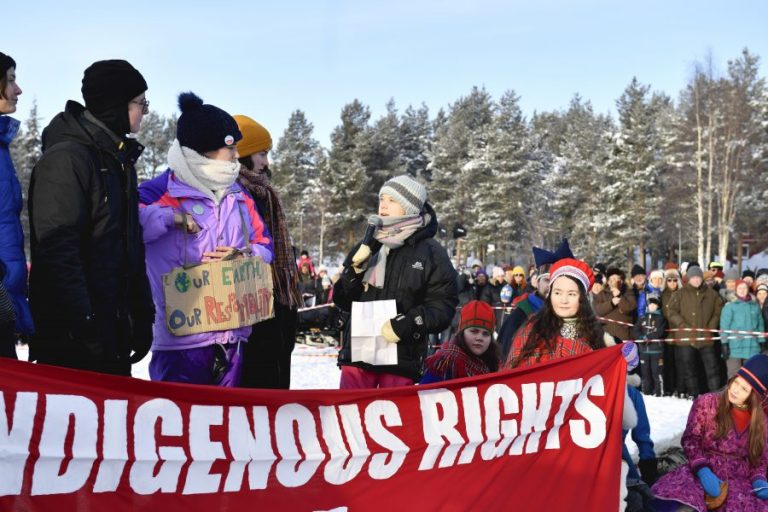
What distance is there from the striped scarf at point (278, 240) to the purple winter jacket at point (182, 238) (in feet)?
1.68

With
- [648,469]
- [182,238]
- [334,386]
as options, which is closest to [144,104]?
[182,238]

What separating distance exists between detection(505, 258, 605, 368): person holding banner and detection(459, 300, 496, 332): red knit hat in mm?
931

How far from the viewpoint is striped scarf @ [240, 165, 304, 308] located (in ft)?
16.6

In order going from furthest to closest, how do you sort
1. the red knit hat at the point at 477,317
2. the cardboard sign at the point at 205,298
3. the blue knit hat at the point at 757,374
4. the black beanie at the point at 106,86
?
the red knit hat at the point at 477,317 < the blue knit hat at the point at 757,374 < the cardboard sign at the point at 205,298 < the black beanie at the point at 106,86

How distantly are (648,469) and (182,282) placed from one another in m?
3.06

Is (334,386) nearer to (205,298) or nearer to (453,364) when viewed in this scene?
(453,364)

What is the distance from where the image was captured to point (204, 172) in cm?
443

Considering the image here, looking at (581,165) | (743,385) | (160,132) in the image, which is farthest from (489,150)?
(743,385)

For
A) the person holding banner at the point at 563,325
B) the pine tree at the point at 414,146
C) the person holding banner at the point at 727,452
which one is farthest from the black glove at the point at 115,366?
the pine tree at the point at 414,146

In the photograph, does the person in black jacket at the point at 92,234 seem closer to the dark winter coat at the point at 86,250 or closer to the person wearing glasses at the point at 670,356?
the dark winter coat at the point at 86,250

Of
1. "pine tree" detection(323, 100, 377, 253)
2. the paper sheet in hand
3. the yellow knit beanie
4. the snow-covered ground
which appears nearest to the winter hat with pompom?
the paper sheet in hand

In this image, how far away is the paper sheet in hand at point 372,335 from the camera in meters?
4.98

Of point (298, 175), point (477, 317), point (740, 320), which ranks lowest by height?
point (740, 320)

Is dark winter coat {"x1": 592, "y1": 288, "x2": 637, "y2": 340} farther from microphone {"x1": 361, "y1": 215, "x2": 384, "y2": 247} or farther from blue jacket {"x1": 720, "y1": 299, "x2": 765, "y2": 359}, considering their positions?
microphone {"x1": 361, "y1": 215, "x2": 384, "y2": 247}
